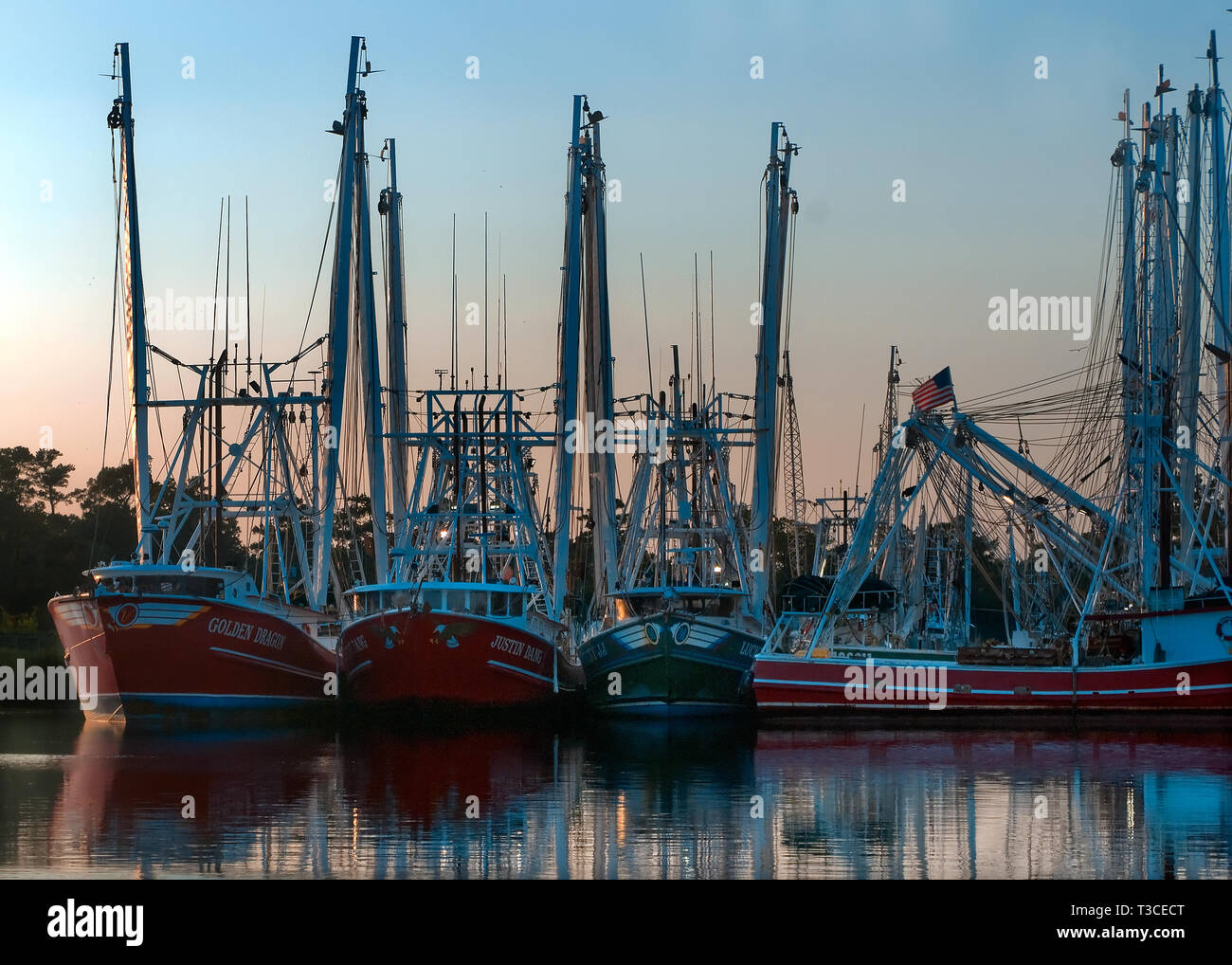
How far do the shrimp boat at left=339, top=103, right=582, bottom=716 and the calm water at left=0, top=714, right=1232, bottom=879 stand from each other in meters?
4.90

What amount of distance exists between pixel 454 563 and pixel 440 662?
725 cm

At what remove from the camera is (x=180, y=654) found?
171ft

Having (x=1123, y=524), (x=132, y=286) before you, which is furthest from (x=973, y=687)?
(x=132, y=286)

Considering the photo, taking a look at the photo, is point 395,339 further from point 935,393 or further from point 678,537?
point 935,393

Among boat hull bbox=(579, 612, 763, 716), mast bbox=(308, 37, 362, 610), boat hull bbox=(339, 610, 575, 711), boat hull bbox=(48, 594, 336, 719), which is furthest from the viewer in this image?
mast bbox=(308, 37, 362, 610)

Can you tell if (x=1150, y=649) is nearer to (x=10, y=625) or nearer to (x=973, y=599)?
(x=10, y=625)

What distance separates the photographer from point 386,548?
59.9m

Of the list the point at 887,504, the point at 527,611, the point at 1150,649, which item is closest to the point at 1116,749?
the point at 1150,649

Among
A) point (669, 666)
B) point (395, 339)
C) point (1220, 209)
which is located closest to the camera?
point (669, 666)

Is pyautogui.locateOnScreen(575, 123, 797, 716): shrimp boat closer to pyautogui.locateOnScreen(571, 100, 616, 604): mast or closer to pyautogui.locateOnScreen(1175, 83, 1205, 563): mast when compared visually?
pyautogui.locateOnScreen(571, 100, 616, 604): mast

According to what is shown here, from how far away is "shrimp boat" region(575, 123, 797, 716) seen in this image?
56.3m

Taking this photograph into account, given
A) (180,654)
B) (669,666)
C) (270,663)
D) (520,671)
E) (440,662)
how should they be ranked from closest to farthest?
(180,654) < (440,662) < (520,671) < (270,663) < (669,666)

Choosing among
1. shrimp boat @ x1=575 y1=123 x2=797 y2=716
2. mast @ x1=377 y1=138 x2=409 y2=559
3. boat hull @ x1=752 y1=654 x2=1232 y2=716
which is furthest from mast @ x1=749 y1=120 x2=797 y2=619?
mast @ x1=377 y1=138 x2=409 y2=559
